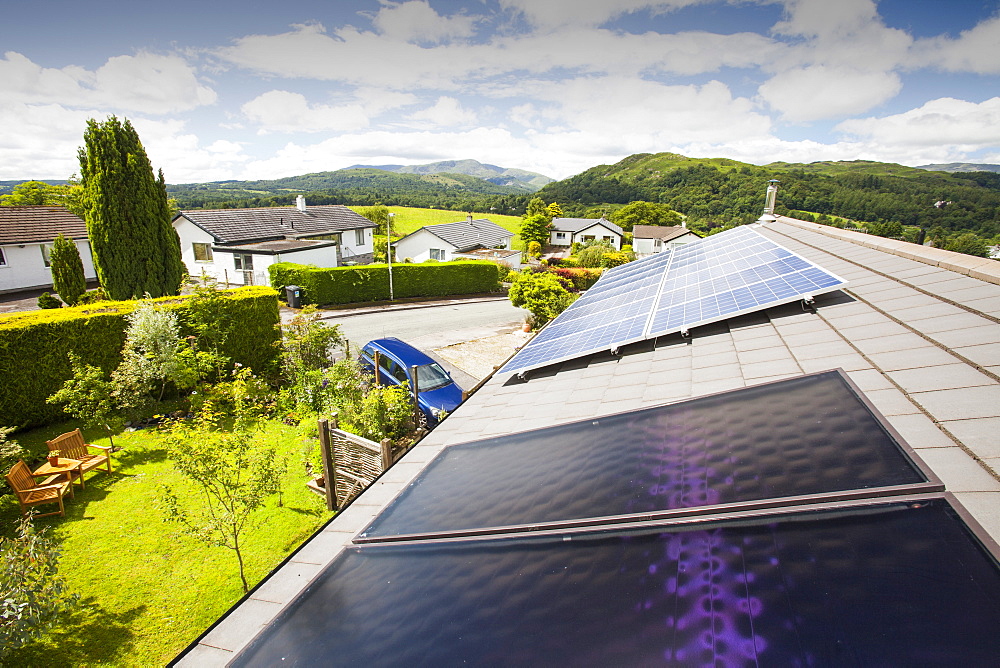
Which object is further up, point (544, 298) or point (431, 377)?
point (544, 298)

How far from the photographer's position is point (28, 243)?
3122 cm

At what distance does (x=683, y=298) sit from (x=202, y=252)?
42.2 m

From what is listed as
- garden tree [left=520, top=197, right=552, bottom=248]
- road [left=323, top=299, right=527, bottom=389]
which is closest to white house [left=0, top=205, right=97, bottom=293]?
road [left=323, top=299, right=527, bottom=389]

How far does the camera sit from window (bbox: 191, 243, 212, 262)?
38156 mm

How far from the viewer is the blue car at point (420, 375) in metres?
13.1

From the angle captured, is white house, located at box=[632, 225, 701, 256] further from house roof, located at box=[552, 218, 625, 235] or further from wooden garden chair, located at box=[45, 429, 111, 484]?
wooden garden chair, located at box=[45, 429, 111, 484]

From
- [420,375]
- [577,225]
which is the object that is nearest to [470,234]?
[577,225]

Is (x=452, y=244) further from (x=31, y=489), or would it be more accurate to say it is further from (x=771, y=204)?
(x=31, y=489)

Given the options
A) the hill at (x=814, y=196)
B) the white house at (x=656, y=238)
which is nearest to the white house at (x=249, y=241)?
the white house at (x=656, y=238)

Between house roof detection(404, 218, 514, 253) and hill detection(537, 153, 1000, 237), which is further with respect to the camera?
hill detection(537, 153, 1000, 237)

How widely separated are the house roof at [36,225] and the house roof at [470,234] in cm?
3312

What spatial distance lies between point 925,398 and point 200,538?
8954mm

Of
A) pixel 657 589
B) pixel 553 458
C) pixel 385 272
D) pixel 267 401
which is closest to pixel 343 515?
pixel 553 458

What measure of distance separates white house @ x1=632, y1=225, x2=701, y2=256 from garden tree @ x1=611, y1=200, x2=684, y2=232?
1872 centimetres
